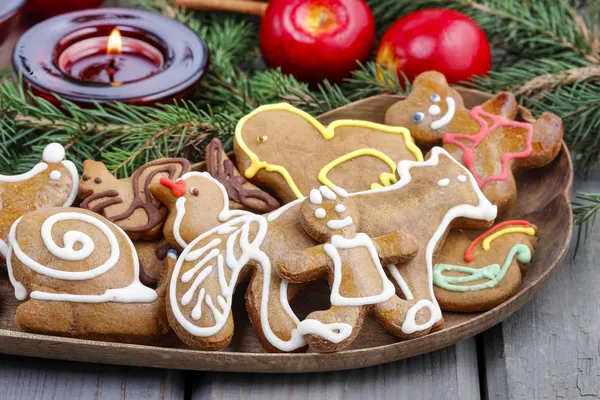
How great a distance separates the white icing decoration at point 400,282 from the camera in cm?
103

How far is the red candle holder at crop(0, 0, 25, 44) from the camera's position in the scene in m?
1.42

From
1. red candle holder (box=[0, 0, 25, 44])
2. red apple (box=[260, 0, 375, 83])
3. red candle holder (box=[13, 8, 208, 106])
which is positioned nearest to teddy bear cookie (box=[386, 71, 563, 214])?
red apple (box=[260, 0, 375, 83])

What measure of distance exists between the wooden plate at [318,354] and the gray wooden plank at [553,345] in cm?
9

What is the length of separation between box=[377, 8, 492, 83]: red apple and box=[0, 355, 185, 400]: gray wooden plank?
714mm

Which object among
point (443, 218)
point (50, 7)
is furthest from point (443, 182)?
point (50, 7)

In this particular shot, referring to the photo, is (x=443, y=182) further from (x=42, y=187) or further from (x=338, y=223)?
(x=42, y=187)

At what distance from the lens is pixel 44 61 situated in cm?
134

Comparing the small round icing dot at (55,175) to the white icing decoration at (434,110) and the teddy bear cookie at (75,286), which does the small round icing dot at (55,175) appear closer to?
the teddy bear cookie at (75,286)

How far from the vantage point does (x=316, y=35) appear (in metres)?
1.45

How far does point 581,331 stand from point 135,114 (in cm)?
78

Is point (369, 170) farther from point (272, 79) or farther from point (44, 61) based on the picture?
point (44, 61)

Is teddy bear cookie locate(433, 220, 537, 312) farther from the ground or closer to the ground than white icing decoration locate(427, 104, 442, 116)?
closer to the ground

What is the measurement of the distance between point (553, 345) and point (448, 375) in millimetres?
179

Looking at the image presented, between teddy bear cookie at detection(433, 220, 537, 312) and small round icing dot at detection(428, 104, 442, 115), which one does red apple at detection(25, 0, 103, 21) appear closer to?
small round icing dot at detection(428, 104, 442, 115)
